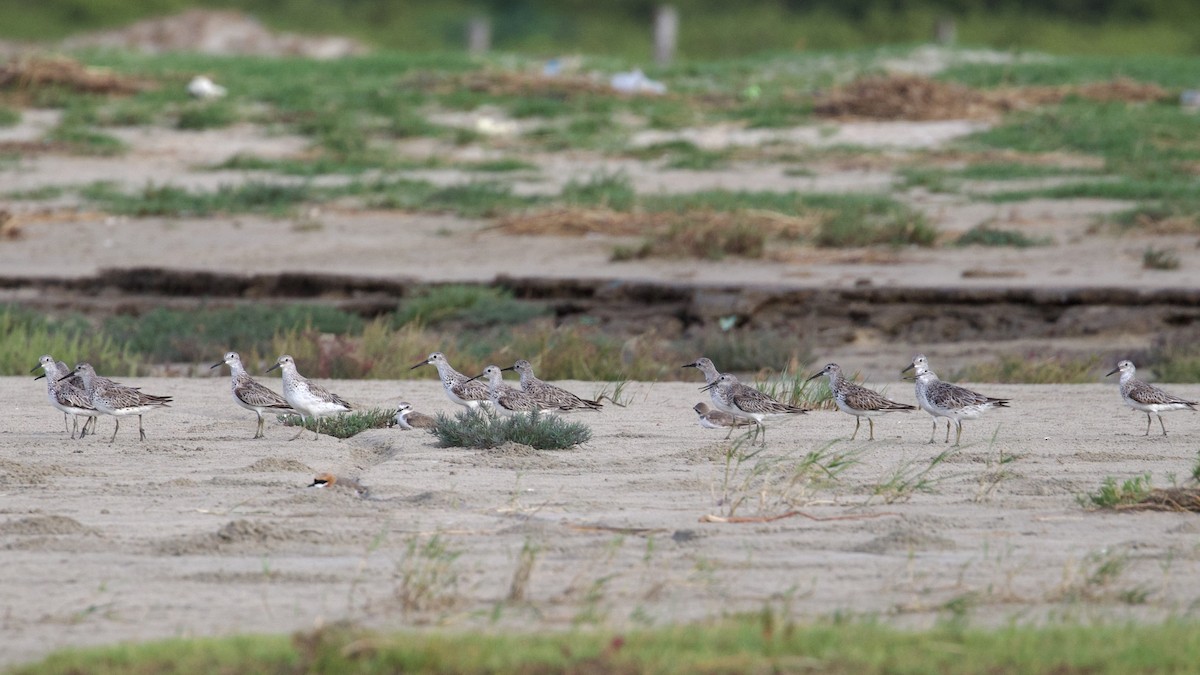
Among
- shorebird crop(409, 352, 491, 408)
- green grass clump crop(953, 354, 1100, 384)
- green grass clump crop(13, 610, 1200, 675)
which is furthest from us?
green grass clump crop(953, 354, 1100, 384)

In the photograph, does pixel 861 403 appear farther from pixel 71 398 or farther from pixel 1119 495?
pixel 71 398

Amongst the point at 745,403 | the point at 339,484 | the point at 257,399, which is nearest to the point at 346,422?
the point at 257,399

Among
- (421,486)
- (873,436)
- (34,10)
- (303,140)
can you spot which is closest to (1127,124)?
(303,140)

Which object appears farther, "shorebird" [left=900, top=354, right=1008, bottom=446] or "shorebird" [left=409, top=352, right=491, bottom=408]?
"shorebird" [left=409, top=352, right=491, bottom=408]

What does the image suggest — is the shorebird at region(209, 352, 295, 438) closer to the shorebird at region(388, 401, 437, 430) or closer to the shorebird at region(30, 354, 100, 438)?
the shorebird at region(388, 401, 437, 430)

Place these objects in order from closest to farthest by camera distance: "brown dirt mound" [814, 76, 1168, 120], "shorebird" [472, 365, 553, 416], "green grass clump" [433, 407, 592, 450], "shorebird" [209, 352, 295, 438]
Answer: "green grass clump" [433, 407, 592, 450] < "shorebird" [209, 352, 295, 438] < "shorebird" [472, 365, 553, 416] < "brown dirt mound" [814, 76, 1168, 120]

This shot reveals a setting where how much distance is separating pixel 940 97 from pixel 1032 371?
635 inches

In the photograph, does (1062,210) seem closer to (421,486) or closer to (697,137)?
(697,137)

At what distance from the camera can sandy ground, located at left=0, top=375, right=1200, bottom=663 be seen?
6.27 m

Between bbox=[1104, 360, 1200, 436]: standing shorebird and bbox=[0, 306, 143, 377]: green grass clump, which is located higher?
bbox=[1104, 360, 1200, 436]: standing shorebird

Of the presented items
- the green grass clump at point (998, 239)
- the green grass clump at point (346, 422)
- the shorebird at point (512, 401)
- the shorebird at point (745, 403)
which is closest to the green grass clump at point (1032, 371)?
the shorebird at point (745, 403)

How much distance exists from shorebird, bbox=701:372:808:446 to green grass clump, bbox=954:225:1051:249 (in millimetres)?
10320

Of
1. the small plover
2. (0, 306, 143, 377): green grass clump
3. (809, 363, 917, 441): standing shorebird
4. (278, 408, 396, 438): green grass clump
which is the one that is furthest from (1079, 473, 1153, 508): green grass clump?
(0, 306, 143, 377): green grass clump

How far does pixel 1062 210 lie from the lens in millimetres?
21969
